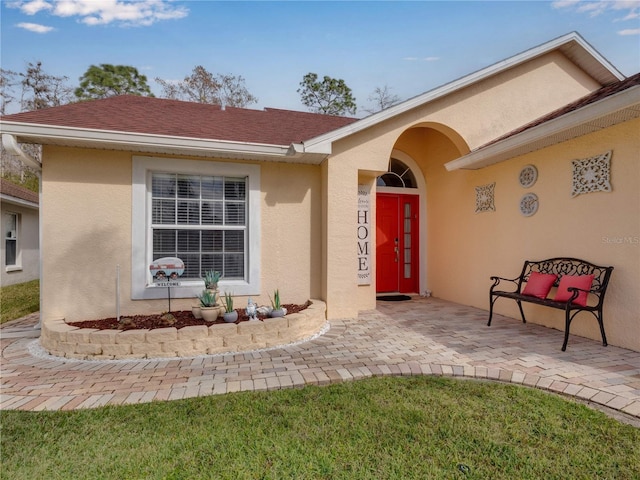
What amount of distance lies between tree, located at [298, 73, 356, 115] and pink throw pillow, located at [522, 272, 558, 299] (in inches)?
882

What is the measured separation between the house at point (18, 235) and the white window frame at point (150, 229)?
25.8 feet

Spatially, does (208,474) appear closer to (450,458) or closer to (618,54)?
(450,458)

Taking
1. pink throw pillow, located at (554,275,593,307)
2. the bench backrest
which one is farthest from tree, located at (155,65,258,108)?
pink throw pillow, located at (554,275,593,307)

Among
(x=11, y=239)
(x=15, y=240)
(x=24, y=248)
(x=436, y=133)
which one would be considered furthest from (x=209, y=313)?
(x=24, y=248)

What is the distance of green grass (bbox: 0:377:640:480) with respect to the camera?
7.14ft

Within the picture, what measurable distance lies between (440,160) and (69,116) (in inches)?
320

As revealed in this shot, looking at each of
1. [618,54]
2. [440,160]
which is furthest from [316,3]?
[618,54]

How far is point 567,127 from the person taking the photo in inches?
192

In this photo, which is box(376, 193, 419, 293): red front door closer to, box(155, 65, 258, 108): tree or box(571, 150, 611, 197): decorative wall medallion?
box(571, 150, 611, 197): decorative wall medallion

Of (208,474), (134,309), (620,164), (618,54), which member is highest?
(618,54)

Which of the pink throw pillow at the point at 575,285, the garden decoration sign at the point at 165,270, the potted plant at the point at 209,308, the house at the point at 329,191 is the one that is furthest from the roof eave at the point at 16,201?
the pink throw pillow at the point at 575,285

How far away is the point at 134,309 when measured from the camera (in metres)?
5.57

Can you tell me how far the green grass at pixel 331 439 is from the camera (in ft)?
7.14

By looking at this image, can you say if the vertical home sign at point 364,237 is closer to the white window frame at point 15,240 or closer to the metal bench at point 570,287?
the metal bench at point 570,287
